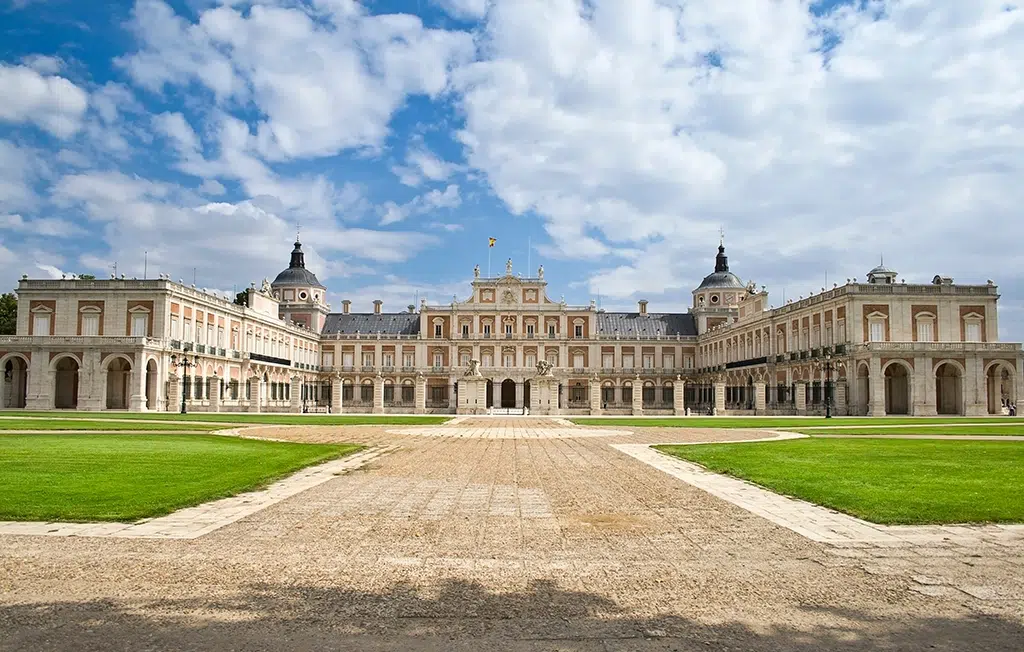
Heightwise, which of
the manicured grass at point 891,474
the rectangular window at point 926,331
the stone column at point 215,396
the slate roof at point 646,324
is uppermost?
the slate roof at point 646,324

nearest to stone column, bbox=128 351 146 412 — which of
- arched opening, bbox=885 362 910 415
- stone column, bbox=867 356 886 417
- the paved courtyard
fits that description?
the paved courtyard

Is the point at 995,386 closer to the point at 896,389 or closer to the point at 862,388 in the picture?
the point at 896,389

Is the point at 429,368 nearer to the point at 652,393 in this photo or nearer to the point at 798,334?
the point at 652,393

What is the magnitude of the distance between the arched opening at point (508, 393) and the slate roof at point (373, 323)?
11184 mm

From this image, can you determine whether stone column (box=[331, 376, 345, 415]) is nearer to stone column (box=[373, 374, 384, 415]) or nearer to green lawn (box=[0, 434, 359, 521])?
stone column (box=[373, 374, 384, 415])

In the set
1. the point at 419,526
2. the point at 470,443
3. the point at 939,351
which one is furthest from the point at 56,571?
the point at 939,351

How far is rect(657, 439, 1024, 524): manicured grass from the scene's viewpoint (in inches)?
372

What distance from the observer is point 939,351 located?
157 feet

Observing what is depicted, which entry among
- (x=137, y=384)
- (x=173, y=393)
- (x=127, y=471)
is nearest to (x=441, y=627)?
(x=127, y=471)

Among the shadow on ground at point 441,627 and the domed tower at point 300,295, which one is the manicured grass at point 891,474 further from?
the domed tower at point 300,295

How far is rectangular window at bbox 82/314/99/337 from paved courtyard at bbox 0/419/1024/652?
154 ft

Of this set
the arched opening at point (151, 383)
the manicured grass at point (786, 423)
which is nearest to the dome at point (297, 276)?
the arched opening at point (151, 383)

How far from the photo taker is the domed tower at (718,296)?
278ft

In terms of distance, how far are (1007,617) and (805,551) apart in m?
2.16
